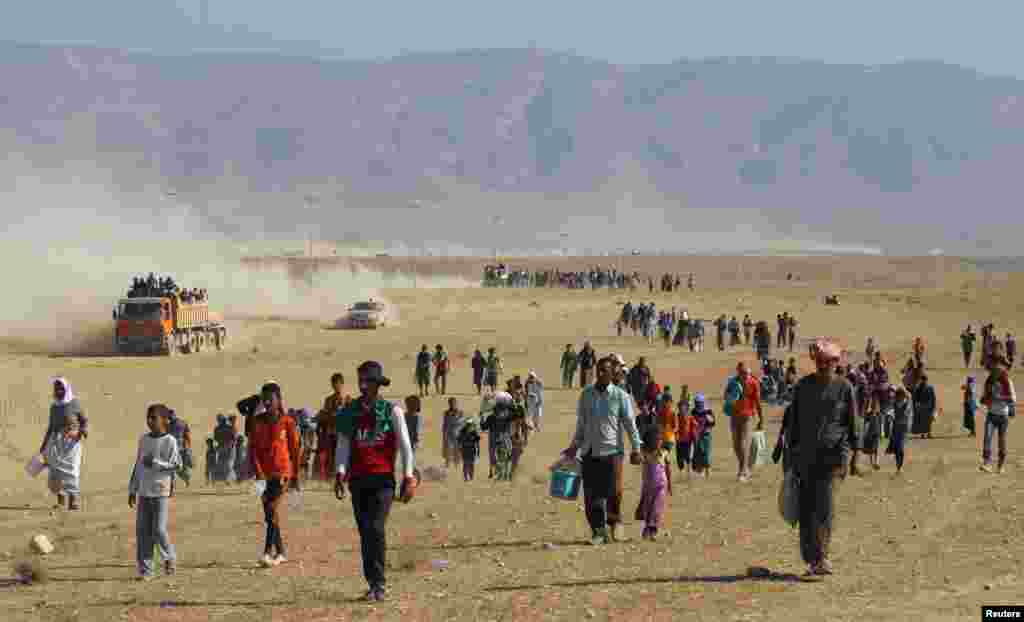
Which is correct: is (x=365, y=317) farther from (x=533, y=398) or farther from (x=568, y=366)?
(x=533, y=398)

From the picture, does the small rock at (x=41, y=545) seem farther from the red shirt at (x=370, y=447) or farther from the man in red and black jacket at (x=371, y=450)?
the red shirt at (x=370, y=447)

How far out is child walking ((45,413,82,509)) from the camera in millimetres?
18406

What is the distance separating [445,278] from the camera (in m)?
108

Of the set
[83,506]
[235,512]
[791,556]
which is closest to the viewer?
[791,556]

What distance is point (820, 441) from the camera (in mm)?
11945

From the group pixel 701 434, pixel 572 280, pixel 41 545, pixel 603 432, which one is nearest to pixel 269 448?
pixel 603 432

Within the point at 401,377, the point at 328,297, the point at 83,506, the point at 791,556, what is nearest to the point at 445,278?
the point at 328,297

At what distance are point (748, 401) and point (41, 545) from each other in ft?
27.2

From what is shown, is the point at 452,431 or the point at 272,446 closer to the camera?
the point at 272,446

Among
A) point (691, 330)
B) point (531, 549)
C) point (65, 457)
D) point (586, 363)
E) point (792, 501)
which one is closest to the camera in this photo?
point (792, 501)

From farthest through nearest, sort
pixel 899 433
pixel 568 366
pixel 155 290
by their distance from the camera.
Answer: pixel 155 290
pixel 568 366
pixel 899 433

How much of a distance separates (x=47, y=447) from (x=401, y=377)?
83.4 ft

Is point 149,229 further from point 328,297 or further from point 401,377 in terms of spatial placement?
point 401,377

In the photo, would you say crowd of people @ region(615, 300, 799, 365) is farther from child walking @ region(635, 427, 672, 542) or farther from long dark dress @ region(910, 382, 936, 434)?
child walking @ region(635, 427, 672, 542)
